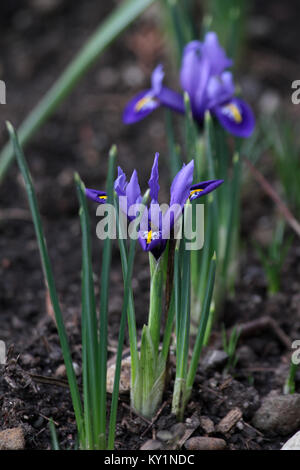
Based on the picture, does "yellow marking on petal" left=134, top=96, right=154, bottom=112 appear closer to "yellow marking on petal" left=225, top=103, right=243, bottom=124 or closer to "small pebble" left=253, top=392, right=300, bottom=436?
"yellow marking on petal" left=225, top=103, right=243, bottom=124

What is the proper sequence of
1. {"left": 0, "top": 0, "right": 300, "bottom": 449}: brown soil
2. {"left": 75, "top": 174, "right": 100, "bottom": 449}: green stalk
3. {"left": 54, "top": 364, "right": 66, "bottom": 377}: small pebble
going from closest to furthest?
{"left": 75, "top": 174, "right": 100, "bottom": 449}: green stalk → {"left": 0, "top": 0, "right": 300, "bottom": 449}: brown soil → {"left": 54, "top": 364, "right": 66, "bottom": 377}: small pebble

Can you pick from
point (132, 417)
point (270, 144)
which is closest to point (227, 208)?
point (270, 144)

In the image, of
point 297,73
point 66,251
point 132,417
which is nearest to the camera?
point 132,417

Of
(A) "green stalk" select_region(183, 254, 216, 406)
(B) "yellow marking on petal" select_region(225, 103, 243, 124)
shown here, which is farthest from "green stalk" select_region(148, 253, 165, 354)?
(B) "yellow marking on petal" select_region(225, 103, 243, 124)

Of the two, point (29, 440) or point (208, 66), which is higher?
point (208, 66)

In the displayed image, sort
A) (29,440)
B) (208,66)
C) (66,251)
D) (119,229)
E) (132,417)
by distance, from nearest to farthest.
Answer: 1. (119,229)
2. (29,440)
3. (132,417)
4. (208,66)
5. (66,251)

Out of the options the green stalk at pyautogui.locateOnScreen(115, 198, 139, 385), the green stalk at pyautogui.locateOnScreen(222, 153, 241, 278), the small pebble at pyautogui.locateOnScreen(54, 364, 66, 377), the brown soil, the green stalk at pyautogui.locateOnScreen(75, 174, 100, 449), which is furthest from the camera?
the green stalk at pyautogui.locateOnScreen(222, 153, 241, 278)
